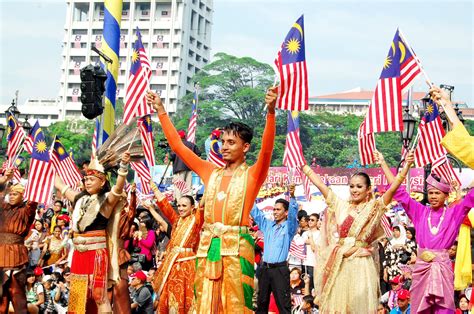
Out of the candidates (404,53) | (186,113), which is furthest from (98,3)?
(404,53)

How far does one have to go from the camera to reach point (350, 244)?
30.0ft

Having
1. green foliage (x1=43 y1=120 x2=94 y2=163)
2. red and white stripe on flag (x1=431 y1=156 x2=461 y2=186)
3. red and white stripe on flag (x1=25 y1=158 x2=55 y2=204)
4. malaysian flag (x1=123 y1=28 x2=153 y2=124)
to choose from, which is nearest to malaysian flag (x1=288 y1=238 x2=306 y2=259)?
red and white stripe on flag (x1=431 y1=156 x2=461 y2=186)

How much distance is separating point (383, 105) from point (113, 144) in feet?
11.6

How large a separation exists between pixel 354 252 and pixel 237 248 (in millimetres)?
2464

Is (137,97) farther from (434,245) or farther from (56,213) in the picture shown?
(56,213)

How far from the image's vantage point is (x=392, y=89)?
11.3 m

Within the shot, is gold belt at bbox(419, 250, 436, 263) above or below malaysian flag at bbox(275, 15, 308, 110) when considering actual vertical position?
below

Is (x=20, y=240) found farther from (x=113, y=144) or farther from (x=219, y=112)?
(x=219, y=112)

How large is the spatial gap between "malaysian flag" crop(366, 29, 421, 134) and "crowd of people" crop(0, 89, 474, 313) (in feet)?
3.58

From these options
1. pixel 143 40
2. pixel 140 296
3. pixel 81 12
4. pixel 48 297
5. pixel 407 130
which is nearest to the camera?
pixel 140 296

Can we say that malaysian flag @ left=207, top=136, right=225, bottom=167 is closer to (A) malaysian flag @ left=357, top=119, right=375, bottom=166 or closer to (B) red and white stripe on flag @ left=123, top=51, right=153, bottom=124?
(B) red and white stripe on flag @ left=123, top=51, right=153, bottom=124

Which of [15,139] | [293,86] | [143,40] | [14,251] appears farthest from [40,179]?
[143,40]

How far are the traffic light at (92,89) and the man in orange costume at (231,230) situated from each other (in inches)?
185

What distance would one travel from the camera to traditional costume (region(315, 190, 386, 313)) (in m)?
9.05
